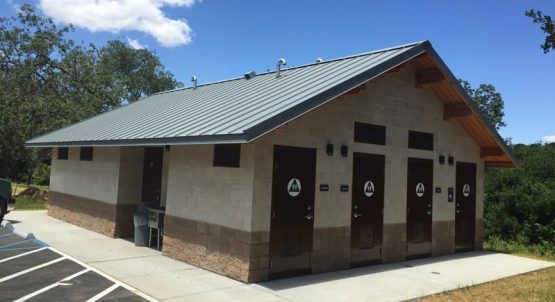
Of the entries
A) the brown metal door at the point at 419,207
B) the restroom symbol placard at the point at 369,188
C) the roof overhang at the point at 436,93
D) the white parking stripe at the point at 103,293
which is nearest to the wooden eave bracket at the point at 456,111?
the roof overhang at the point at 436,93

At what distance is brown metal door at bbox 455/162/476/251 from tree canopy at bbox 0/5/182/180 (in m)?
23.1

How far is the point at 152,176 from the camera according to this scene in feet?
45.0

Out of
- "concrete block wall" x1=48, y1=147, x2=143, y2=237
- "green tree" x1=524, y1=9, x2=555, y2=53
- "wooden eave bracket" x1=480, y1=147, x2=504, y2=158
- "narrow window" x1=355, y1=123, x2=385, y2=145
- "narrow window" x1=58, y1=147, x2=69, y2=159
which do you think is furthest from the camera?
"narrow window" x1=58, y1=147, x2=69, y2=159

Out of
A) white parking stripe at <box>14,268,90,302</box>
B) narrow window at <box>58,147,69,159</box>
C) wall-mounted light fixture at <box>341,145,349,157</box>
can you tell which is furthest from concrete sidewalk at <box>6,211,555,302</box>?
narrow window at <box>58,147,69,159</box>

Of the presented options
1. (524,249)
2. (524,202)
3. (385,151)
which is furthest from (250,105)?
(524,202)

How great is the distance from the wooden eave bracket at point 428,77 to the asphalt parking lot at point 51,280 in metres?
8.75

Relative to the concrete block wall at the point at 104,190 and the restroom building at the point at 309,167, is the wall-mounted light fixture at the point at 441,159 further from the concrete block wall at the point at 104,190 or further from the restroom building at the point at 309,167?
the concrete block wall at the point at 104,190

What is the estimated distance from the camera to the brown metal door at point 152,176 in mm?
13695

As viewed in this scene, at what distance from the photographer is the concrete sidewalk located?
7992 millimetres

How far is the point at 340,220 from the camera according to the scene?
33.9ft

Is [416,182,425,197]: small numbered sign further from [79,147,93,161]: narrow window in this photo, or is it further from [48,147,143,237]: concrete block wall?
[79,147,93,161]: narrow window

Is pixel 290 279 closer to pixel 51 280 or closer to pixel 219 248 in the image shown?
pixel 219 248

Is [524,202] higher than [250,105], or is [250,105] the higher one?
[250,105]

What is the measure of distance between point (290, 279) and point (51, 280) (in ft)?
14.6
